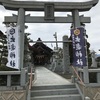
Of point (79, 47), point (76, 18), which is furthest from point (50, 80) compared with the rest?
point (76, 18)

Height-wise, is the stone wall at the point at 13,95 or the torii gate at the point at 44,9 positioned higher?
the torii gate at the point at 44,9

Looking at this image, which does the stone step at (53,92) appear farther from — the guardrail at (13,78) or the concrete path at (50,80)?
the concrete path at (50,80)

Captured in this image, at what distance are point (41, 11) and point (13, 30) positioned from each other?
108 inches

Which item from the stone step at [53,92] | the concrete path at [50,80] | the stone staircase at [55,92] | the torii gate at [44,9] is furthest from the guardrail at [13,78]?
the torii gate at [44,9]

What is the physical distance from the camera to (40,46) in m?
37.4

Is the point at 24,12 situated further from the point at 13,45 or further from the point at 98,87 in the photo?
the point at 98,87

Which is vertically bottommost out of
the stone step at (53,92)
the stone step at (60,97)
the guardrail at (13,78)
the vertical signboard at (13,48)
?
the stone step at (60,97)

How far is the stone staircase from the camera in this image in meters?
7.25

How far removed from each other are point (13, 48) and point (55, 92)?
3.12m

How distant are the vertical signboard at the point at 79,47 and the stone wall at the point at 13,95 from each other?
11.2 ft

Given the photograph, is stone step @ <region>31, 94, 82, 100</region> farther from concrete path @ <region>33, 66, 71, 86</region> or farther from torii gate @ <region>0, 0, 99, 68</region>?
torii gate @ <region>0, 0, 99, 68</region>

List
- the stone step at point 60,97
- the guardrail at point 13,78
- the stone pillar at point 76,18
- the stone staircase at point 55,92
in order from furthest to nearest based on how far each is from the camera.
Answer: the stone pillar at point 76,18, the stone staircase at point 55,92, the stone step at point 60,97, the guardrail at point 13,78

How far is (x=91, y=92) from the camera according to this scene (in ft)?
24.3

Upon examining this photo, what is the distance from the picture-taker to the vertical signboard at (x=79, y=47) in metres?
8.42
